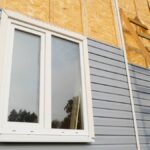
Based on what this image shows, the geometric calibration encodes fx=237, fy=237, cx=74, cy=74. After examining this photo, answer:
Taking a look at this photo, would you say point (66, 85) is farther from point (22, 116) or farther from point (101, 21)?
point (101, 21)

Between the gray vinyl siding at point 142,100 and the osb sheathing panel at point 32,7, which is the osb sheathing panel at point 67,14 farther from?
the gray vinyl siding at point 142,100

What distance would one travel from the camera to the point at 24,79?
3.59 meters

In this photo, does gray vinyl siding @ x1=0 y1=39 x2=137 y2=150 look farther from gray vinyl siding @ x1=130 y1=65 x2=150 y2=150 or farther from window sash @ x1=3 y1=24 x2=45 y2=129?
window sash @ x1=3 y1=24 x2=45 y2=129

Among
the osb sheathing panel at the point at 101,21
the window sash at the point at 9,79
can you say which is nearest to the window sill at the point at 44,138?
the window sash at the point at 9,79

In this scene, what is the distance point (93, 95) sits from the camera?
4.30 m

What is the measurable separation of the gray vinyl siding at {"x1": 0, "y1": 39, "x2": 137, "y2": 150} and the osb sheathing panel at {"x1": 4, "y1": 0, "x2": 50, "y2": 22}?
1074 millimetres

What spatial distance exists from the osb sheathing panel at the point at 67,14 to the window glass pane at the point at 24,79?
0.78 meters

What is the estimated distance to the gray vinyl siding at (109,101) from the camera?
411cm

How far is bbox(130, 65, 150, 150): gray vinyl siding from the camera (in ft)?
15.9

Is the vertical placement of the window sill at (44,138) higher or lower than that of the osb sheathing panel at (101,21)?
lower

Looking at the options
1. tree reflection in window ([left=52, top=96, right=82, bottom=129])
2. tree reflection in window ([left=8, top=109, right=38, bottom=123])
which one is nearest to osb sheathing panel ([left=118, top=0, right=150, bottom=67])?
tree reflection in window ([left=52, top=96, right=82, bottom=129])

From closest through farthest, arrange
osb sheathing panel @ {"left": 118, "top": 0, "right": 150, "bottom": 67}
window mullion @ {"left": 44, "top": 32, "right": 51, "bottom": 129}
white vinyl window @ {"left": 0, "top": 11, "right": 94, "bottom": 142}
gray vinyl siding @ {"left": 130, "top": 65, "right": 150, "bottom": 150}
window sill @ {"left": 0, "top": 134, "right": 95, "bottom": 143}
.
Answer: window sill @ {"left": 0, "top": 134, "right": 95, "bottom": 143}, white vinyl window @ {"left": 0, "top": 11, "right": 94, "bottom": 142}, window mullion @ {"left": 44, "top": 32, "right": 51, "bottom": 129}, gray vinyl siding @ {"left": 130, "top": 65, "right": 150, "bottom": 150}, osb sheathing panel @ {"left": 118, "top": 0, "right": 150, "bottom": 67}

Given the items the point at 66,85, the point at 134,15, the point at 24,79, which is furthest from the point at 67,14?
the point at 134,15

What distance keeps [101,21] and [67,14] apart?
0.96 m
